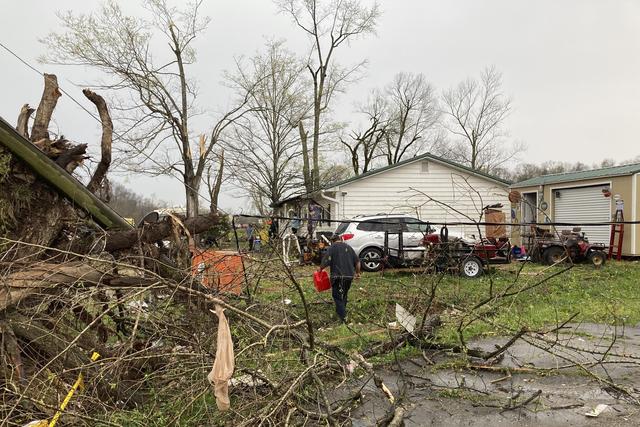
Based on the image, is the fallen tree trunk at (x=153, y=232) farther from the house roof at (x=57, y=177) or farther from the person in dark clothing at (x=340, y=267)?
the person in dark clothing at (x=340, y=267)

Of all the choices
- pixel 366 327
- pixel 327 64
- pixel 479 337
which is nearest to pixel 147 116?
pixel 327 64

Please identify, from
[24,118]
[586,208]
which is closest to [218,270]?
[24,118]

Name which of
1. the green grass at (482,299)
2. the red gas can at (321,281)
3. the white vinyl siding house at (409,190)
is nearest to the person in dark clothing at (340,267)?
the red gas can at (321,281)

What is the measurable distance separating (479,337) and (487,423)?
3.02m

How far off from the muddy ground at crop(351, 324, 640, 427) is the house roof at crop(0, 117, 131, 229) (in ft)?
9.59

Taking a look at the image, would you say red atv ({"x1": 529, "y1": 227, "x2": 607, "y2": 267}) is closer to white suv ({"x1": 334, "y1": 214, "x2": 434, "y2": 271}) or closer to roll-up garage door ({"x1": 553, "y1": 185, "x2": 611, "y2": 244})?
roll-up garage door ({"x1": 553, "y1": 185, "x2": 611, "y2": 244})

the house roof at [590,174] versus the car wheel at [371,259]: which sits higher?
the house roof at [590,174]

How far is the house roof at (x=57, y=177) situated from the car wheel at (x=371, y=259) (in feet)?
33.8

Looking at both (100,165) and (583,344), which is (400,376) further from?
(100,165)

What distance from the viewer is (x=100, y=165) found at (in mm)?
5145

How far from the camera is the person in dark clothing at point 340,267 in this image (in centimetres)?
853

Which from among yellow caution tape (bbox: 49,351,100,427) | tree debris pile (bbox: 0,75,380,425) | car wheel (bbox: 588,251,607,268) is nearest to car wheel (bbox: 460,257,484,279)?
car wheel (bbox: 588,251,607,268)

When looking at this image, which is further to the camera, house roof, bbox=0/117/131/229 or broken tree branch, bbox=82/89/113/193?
broken tree branch, bbox=82/89/113/193

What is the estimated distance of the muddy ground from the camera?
4395 millimetres
